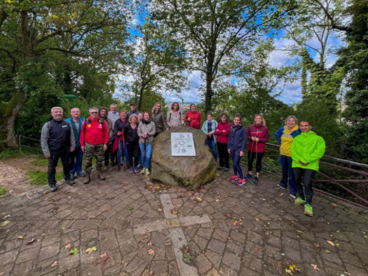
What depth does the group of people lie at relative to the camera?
3.63m

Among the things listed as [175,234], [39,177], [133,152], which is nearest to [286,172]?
[175,234]

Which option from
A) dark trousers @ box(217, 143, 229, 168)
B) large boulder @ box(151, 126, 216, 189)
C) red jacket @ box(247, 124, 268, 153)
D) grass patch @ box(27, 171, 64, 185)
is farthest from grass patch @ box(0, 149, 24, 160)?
red jacket @ box(247, 124, 268, 153)

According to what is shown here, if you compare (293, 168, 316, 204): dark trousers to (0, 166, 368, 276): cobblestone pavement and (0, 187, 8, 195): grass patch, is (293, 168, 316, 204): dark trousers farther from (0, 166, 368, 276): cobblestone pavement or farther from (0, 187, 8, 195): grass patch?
(0, 187, 8, 195): grass patch

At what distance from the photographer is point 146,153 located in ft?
16.9

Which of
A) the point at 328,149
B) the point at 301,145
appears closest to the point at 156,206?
the point at 301,145

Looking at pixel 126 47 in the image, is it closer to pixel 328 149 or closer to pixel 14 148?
pixel 14 148

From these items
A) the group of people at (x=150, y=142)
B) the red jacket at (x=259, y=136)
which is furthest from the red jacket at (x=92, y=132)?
the red jacket at (x=259, y=136)

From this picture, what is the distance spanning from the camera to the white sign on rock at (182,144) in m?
4.80

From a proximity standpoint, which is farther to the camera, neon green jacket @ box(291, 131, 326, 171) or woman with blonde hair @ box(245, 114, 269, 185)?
woman with blonde hair @ box(245, 114, 269, 185)

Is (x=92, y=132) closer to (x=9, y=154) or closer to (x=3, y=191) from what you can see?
(x=3, y=191)

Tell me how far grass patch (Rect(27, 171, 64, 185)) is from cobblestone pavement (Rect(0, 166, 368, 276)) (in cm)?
103

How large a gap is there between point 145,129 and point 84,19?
25.0 ft

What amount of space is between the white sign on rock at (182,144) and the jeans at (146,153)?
74 centimetres

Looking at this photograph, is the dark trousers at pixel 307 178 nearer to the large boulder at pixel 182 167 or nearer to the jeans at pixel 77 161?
the large boulder at pixel 182 167
